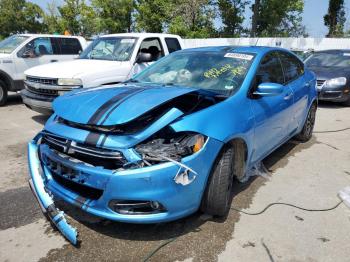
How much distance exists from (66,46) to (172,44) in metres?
3.64

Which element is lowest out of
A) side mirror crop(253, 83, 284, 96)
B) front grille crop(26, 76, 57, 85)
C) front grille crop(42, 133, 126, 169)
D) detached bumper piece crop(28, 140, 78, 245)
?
detached bumper piece crop(28, 140, 78, 245)

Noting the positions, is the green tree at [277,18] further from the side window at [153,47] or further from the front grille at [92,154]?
the front grille at [92,154]

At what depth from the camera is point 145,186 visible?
2730mm

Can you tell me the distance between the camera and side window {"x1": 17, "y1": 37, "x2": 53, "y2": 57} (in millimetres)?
9539

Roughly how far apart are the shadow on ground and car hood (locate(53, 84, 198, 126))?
1.03 meters

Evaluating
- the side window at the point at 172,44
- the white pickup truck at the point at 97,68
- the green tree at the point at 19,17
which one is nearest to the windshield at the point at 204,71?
the white pickup truck at the point at 97,68

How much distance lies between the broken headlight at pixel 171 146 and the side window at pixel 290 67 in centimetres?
252

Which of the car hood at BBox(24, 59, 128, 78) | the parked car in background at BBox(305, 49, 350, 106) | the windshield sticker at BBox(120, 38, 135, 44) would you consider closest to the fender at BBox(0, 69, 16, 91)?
the car hood at BBox(24, 59, 128, 78)

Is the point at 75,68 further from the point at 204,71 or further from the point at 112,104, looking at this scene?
the point at 112,104

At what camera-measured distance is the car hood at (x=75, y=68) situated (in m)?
6.54

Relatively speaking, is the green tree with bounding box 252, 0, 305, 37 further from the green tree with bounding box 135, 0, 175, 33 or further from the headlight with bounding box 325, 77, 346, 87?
the headlight with bounding box 325, 77, 346, 87

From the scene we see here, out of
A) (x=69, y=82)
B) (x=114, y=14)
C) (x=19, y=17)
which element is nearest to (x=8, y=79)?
(x=69, y=82)

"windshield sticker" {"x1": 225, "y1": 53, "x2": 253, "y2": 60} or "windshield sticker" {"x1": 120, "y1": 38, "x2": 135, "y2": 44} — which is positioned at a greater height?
"windshield sticker" {"x1": 225, "y1": 53, "x2": 253, "y2": 60}

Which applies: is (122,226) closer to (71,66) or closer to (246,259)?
(246,259)
